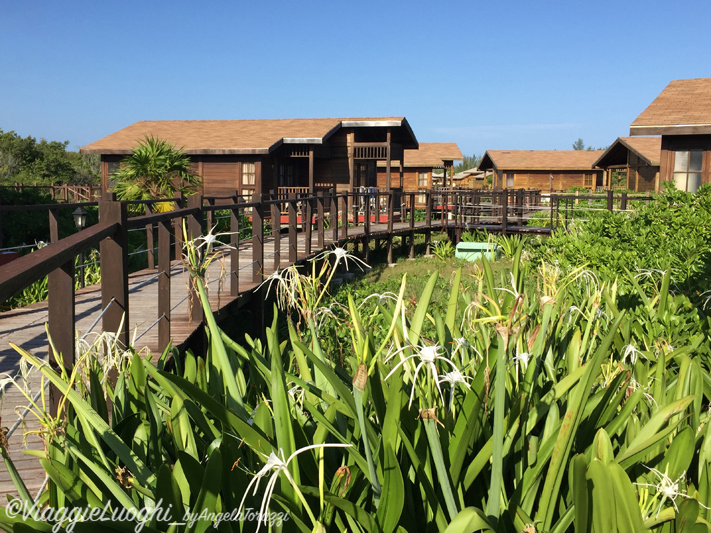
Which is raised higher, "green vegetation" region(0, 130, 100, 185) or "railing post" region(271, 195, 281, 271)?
"green vegetation" region(0, 130, 100, 185)

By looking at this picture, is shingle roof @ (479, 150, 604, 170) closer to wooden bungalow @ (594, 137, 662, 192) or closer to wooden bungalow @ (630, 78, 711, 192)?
wooden bungalow @ (594, 137, 662, 192)

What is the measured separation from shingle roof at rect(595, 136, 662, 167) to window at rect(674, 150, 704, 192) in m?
14.6

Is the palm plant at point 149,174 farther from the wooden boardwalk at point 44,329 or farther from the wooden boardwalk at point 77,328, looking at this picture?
the wooden boardwalk at point 44,329

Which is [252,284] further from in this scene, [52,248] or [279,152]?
[279,152]

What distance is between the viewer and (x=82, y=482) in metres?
2.01

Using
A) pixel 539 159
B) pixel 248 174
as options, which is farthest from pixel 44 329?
pixel 539 159

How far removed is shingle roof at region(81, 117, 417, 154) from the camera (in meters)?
23.4

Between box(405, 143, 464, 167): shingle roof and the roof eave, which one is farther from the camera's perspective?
box(405, 143, 464, 167): shingle roof

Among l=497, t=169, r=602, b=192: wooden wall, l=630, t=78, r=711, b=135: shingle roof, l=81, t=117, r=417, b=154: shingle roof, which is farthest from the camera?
l=497, t=169, r=602, b=192: wooden wall

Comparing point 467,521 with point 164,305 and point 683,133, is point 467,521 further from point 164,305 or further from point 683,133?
point 683,133

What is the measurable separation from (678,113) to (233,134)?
1501cm

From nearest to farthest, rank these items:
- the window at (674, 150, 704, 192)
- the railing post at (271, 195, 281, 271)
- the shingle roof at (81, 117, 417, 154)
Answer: the railing post at (271, 195, 281, 271)
the window at (674, 150, 704, 192)
the shingle roof at (81, 117, 417, 154)

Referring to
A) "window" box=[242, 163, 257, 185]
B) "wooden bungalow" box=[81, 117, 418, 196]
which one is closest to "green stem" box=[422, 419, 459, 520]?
"wooden bungalow" box=[81, 117, 418, 196]

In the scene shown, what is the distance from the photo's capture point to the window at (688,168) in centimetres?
1647
